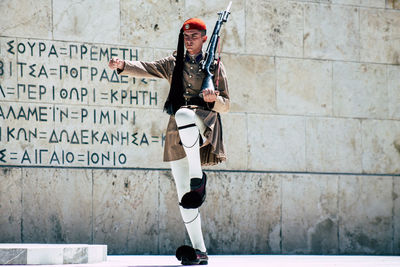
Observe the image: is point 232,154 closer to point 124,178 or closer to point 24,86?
point 124,178

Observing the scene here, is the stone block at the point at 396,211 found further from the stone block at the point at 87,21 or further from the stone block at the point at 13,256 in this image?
the stone block at the point at 13,256

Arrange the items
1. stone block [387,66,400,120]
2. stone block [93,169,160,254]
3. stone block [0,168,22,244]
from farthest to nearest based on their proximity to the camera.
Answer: stone block [387,66,400,120] → stone block [93,169,160,254] → stone block [0,168,22,244]

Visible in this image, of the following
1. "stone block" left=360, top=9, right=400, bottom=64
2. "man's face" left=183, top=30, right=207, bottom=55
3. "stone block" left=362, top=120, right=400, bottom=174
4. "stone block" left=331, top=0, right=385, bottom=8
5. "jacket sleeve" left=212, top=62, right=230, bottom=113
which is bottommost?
"stone block" left=362, top=120, right=400, bottom=174

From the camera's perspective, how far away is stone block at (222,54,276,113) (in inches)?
477

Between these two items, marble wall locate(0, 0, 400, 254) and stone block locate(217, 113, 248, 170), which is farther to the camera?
stone block locate(217, 113, 248, 170)

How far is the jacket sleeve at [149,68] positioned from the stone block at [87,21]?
317cm

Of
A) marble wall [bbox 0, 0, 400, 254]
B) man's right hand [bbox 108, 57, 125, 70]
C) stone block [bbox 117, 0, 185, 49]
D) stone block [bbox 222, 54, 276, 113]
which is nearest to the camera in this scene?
man's right hand [bbox 108, 57, 125, 70]

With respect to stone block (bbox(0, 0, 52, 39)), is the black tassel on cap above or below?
below

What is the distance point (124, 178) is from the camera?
1140 cm

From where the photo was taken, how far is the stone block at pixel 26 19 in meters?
11.1

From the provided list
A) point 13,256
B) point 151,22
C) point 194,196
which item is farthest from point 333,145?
point 13,256

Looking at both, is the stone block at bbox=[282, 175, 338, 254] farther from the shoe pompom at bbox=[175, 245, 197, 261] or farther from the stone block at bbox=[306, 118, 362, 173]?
the shoe pompom at bbox=[175, 245, 197, 261]

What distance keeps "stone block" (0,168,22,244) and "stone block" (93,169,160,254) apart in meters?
0.98

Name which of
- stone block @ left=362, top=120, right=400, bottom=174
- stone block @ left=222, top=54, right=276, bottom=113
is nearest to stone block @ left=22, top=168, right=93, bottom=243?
stone block @ left=222, top=54, right=276, bottom=113
